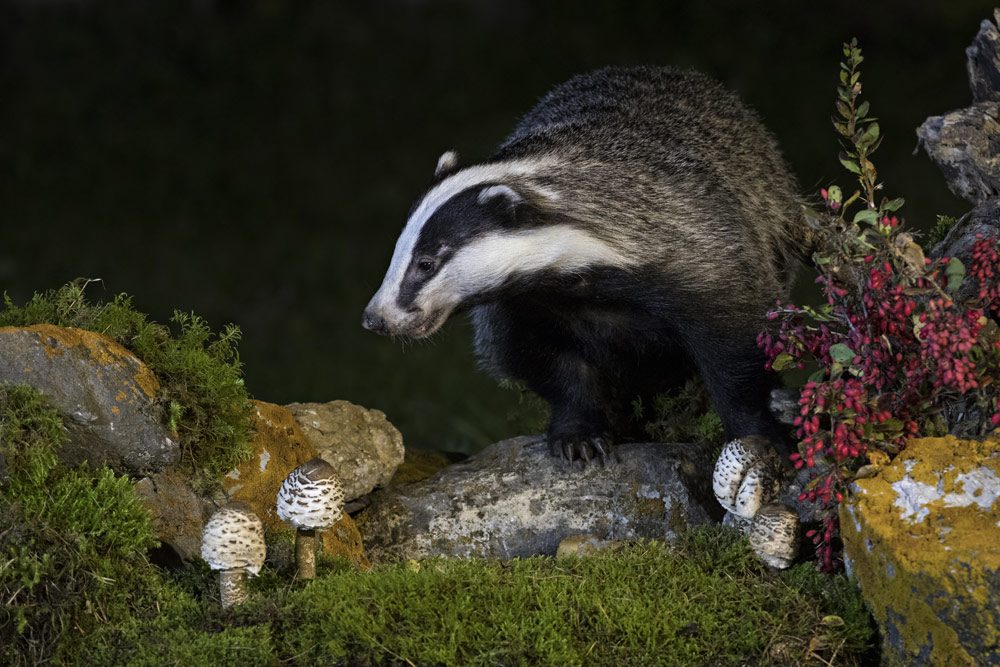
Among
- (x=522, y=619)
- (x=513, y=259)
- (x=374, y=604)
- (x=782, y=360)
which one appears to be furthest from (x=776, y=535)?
(x=513, y=259)

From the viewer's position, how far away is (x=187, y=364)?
363cm

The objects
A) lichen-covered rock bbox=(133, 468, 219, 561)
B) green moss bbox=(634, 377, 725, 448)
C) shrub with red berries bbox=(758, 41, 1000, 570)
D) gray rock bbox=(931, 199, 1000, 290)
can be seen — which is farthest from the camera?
green moss bbox=(634, 377, 725, 448)

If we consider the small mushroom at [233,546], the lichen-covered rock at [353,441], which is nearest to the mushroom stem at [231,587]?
the small mushroom at [233,546]

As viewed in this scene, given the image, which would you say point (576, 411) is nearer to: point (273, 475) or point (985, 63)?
point (273, 475)

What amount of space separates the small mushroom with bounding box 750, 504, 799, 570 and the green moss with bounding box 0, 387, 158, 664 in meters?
1.49

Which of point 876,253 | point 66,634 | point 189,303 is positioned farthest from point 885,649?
point 189,303

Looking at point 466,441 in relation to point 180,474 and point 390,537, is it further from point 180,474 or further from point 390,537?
point 180,474

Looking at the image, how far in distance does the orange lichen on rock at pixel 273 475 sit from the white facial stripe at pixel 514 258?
1.79 ft

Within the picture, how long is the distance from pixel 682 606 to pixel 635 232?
137cm

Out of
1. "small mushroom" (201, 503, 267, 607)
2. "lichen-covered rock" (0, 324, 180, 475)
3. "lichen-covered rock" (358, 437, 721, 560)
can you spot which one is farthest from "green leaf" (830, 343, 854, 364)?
"lichen-covered rock" (0, 324, 180, 475)

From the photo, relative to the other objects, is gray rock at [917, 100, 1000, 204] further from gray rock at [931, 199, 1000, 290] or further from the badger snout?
the badger snout

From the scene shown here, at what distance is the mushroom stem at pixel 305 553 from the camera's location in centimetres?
332

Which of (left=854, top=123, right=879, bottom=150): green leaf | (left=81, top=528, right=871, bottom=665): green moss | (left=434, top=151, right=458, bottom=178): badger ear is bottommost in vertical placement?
(left=81, top=528, right=871, bottom=665): green moss

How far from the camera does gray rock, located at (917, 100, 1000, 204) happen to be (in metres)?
4.07
